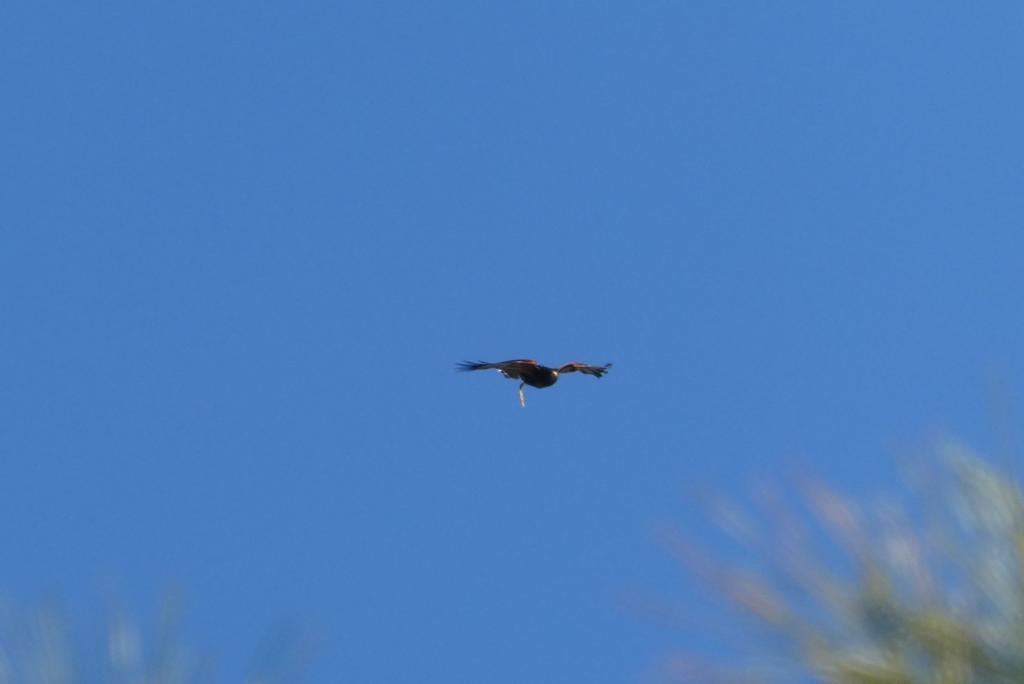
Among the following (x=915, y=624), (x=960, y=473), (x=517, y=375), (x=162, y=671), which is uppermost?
(x=517, y=375)

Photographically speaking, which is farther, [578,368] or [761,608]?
[578,368]

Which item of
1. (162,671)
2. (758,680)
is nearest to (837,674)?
(758,680)

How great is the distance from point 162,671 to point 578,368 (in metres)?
2.73

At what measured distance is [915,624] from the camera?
469 centimetres

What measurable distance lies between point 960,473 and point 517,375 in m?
2.39

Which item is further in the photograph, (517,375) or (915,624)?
(517,375)

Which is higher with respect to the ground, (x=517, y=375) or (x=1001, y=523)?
(x=517, y=375)

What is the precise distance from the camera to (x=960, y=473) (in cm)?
484

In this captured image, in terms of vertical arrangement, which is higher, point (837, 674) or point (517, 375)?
point (517, 375)

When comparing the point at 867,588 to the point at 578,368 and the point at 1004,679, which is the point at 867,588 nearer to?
the point at 1004,679

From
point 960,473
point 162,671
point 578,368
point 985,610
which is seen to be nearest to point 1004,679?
point 985,610

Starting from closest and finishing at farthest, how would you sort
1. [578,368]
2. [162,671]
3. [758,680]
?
[162,671], [758,680], [578,368]

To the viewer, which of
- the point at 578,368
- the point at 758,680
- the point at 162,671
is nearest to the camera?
the point at 162,671

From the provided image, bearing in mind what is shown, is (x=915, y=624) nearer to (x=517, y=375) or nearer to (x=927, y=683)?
(x=927, y=683)
